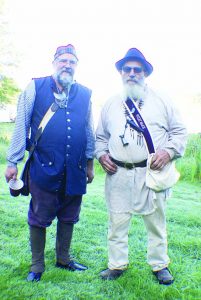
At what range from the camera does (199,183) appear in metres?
8.70

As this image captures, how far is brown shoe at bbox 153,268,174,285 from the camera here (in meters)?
3.30

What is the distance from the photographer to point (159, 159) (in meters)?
3.13

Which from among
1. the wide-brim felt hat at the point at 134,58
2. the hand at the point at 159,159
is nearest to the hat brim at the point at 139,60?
the wide-brim felt hat at the point at 134,58

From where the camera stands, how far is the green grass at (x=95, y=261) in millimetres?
3109

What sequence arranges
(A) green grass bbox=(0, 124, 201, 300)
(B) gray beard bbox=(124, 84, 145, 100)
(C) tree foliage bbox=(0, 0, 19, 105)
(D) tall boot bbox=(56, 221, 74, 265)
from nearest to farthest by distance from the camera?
(A) green grass bbox=(0, 124, 201, 300)
(B) gray beard bbox=(124, 84, 145, 100)
(D) tall boot bbox=(56, 221, 74, 265)
(C) tree foliage bbox=(0, 0, 19, 105)

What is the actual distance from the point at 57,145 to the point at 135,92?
30.5 inches

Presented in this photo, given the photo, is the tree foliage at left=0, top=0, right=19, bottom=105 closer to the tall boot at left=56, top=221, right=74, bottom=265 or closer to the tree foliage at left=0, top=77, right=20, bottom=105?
the tree foliage at left=0, top=77, right=20, bottom=105

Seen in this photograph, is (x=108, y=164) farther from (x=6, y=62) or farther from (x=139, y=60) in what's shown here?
(x=6, y=62)

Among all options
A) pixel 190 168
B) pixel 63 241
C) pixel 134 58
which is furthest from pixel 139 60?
pixel 190 168

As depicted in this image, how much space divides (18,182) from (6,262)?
0.86m

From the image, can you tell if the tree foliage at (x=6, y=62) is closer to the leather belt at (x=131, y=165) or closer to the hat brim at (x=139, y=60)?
the hat brim at (x=139, y=60)

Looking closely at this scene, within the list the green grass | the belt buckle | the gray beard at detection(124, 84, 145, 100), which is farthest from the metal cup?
the gray beard at detection(124, 84, 145, 100)

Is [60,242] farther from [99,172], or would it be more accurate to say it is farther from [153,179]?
[99,172]

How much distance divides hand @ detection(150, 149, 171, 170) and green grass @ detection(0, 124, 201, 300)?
38.8 inches
